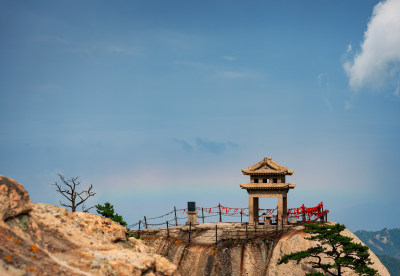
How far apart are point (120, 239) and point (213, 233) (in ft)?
117

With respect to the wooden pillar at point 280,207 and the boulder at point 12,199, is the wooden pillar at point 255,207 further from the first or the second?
the boulder at point 12,199

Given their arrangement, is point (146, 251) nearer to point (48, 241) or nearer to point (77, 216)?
point (77, 216)

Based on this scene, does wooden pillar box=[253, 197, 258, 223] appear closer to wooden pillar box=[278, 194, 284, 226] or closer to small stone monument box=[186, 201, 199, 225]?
wooden pillar box=[278, 194, 284, 226]

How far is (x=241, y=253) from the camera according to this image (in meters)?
40.6

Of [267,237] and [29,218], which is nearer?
[29,218]

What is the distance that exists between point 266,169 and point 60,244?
37.6 m

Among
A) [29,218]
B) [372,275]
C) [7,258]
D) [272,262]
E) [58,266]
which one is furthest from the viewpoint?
[272,262]

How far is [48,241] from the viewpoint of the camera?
8.64 m

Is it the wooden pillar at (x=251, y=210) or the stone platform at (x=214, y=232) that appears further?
the wooden pillar at (x=251, y=210)

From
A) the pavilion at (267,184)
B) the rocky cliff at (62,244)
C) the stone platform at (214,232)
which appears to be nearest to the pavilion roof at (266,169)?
the pavilion at (267,184)

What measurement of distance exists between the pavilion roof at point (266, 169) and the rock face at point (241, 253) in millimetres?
5875

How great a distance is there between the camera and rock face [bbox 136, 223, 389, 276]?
38.2 m

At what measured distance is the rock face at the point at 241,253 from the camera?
125 ft

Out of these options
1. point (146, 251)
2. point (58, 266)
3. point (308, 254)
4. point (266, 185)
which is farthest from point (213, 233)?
point (58, 266)
